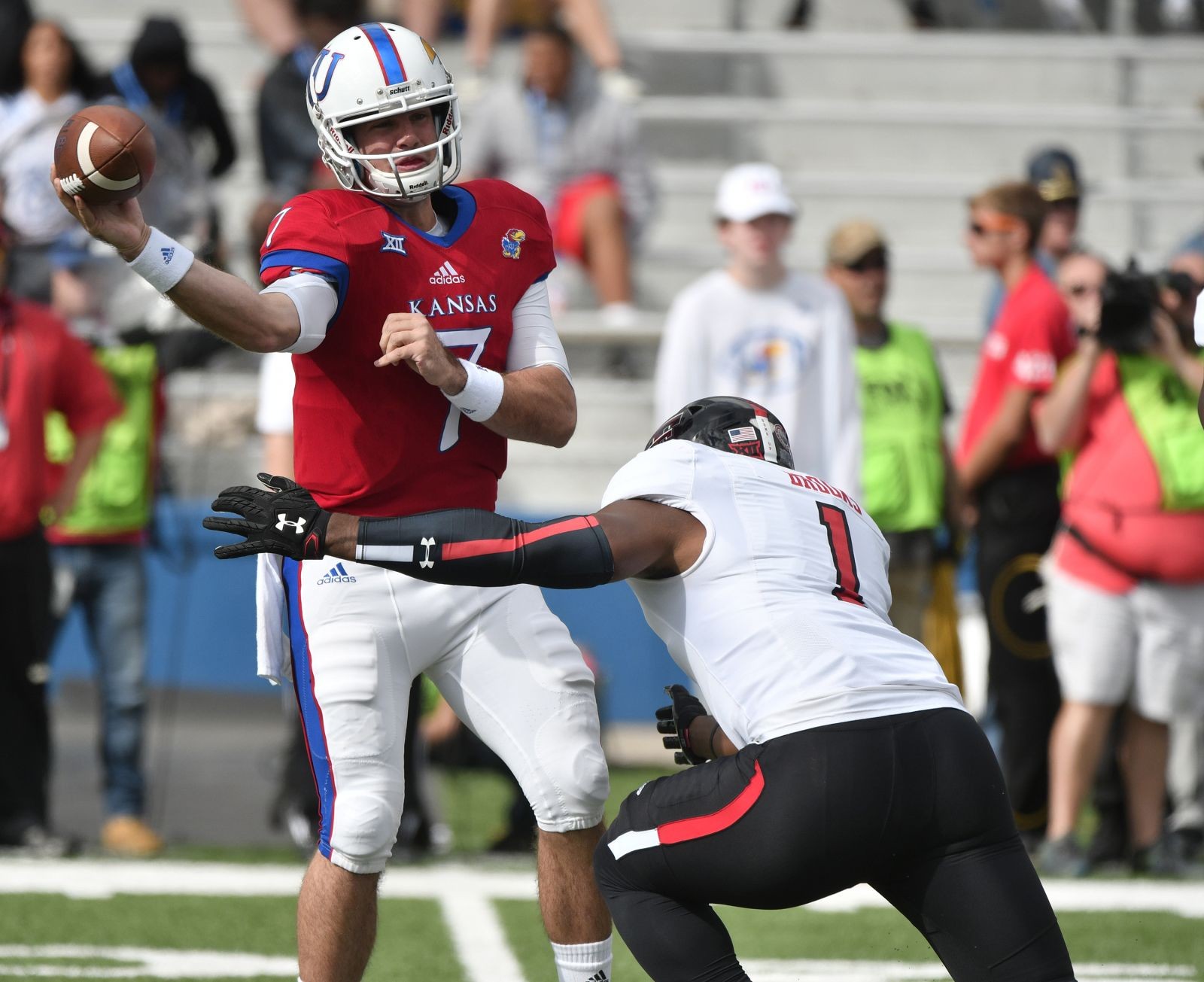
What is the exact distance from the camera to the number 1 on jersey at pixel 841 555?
3.40m

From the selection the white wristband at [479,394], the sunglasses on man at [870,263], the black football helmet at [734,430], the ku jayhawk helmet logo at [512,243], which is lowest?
the black football helmet at [734,430]

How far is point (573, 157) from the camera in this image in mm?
→ 9672

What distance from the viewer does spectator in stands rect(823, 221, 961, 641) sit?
22.0 feet

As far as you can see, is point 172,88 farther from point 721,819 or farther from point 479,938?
point 721,819

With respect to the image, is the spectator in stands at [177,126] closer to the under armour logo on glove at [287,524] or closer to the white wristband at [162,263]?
the white wristband at [162,263]

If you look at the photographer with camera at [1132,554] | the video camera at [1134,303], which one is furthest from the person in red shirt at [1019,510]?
the video camera at [1134,303]

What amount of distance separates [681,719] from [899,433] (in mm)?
3212

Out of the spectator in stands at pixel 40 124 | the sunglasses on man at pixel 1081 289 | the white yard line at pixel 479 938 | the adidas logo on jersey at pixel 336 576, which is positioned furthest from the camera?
the spectator in stands at pixel 40 124

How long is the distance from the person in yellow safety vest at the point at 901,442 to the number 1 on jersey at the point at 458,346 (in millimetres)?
2941

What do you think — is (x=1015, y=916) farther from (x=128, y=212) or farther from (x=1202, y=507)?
(x=1202, y=507)

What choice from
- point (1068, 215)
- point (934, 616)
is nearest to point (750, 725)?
point (934, 616)

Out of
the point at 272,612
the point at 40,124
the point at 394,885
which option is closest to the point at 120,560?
the point at 394,885

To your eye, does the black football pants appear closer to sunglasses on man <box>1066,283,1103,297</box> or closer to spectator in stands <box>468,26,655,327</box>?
sunglasses on man <box>1066,283,1103,297</box>

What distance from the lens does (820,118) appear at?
11781 millimetres
